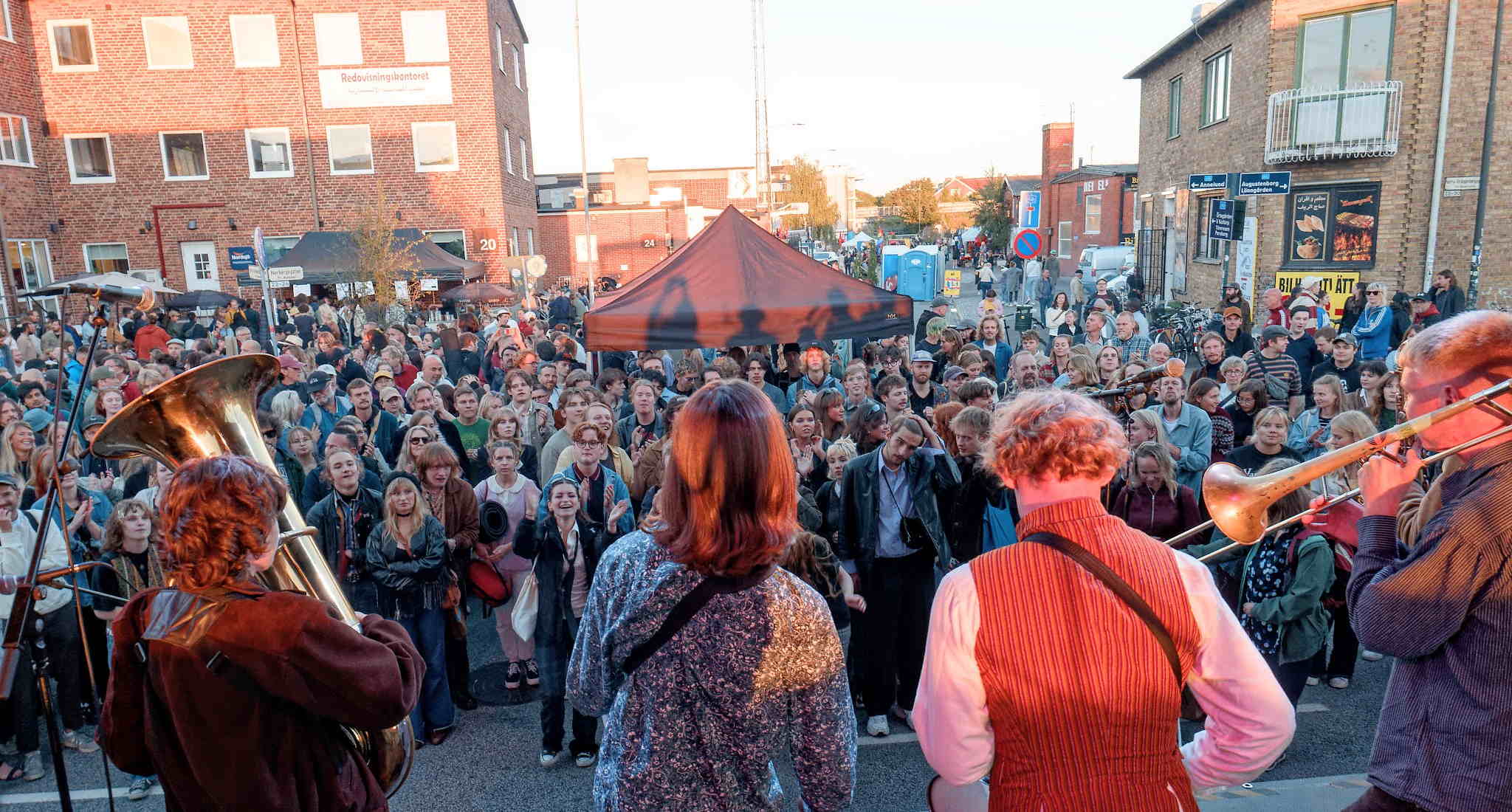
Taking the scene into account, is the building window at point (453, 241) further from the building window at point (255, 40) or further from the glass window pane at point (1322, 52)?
the glass window pane at point (1322, 52)

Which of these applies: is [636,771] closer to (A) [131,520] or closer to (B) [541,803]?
(B) [541,803]

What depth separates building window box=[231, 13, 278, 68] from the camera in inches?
1061

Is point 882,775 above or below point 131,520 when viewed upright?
below

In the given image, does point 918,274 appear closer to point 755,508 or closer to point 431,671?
point 431,671

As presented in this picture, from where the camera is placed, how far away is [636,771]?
6.89 feet

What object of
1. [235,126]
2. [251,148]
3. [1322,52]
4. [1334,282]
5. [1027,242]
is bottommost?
[1334,282]

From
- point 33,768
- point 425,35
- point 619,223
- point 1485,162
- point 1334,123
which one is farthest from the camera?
point 619,223

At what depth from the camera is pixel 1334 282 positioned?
1861 cm

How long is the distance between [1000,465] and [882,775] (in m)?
3.12

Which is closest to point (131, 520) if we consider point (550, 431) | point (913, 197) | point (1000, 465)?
point (550, 431)

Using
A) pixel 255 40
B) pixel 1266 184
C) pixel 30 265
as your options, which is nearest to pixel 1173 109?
pixel 1266 184

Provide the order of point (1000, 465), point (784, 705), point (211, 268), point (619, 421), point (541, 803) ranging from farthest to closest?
point (211, 268) → point (619, 421) → point (541, 803) → point (784, 705) → point (1000, 465)

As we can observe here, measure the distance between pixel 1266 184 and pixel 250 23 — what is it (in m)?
27.0

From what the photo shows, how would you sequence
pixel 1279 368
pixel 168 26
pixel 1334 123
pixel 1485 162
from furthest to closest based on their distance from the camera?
pixel 168 26 → pixel 1334 123 → pixel 1485 162 → pixel 1279 368
